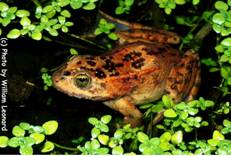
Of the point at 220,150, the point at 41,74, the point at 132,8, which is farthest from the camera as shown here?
the point at 132,8

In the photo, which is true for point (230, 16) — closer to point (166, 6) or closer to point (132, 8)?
point (166, 6)

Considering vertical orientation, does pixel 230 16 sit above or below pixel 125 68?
above

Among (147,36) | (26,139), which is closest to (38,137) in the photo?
(26,139)

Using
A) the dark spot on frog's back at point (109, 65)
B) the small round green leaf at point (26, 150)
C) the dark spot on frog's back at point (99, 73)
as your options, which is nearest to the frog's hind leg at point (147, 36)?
the dark spot on frog's back at point (109, 65)

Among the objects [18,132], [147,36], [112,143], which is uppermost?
[147,36]

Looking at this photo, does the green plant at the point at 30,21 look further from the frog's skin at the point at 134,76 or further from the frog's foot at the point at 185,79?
the frog's foot at the point at 185,79

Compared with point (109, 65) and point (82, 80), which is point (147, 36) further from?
point (82, 80)

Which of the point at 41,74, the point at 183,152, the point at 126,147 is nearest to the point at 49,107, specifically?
the point at 41,74
